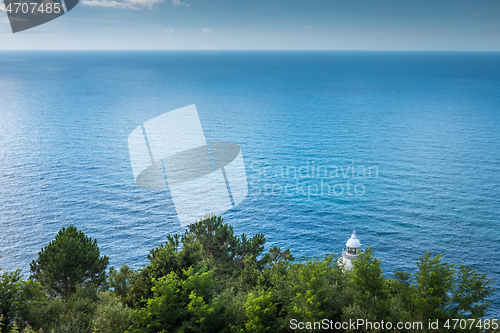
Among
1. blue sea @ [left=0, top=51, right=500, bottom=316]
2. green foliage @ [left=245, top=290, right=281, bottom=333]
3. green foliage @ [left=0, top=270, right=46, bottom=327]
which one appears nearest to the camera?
green foliage @ [left=245, top=290, right=281, bottom=333]

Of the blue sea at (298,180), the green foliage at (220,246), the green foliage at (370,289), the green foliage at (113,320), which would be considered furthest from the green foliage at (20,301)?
the blue sea at (298,180)

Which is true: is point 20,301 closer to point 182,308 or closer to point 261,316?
point 182,308

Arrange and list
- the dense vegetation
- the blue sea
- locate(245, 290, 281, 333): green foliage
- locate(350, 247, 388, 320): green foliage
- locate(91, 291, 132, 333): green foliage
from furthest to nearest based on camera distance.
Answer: the blue sea → locate(350, 247, 388, 320): green foliage → the dense vegetation → locate(245, 290, 281, 333): green foliage → locate(91, 291, 132, 333): green foliage

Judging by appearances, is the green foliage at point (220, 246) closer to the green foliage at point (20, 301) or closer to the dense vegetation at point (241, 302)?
the dense vegetation at point (241, 302)

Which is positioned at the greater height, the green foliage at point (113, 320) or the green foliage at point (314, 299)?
the green foliage at point (113, 320)

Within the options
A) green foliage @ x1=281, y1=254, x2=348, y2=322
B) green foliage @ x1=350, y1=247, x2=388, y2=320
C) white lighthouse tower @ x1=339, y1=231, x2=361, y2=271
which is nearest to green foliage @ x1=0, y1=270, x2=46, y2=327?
green foliage @ x1=281, y1=254, x2=348, y2=322

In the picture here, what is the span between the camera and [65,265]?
21.1 metres

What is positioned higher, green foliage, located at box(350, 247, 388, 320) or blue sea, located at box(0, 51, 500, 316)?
green foliage, located at box(350, 247, 388, 320)

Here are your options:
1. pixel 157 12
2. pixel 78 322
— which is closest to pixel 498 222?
pixel 78 322

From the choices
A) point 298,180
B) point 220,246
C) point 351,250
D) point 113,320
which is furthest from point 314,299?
point 298,180

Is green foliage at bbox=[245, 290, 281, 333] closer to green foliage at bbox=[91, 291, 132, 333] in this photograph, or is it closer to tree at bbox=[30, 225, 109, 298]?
green foliage at bbox=[91, 291, 132, 333]

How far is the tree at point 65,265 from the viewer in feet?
68.7

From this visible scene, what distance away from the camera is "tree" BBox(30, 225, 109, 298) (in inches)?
825

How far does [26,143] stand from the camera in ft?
284
